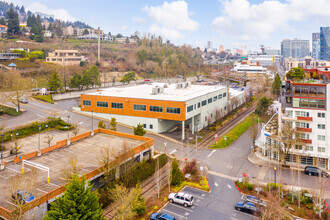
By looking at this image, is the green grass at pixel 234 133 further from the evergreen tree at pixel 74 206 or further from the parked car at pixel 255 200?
the evergreen tree at pixel 74 206

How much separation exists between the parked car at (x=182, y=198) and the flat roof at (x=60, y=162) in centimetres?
591

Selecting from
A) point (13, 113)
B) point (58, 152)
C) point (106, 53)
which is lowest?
point (58, 152)

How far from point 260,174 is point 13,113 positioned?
3546 cm

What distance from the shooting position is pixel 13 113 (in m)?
40.5

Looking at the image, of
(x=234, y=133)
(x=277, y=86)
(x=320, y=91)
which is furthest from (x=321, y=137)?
(x=277, y=86)

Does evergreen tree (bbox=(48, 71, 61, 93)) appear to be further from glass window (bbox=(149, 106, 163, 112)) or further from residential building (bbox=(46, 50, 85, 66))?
residential building (bbox=(46, 50, 85, 66))

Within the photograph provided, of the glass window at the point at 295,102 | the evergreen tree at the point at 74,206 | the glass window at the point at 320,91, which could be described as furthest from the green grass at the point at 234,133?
the evergreen tree at the point at 74,206

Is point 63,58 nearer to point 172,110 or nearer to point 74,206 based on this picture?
point 172,110

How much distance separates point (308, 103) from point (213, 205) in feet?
53.5

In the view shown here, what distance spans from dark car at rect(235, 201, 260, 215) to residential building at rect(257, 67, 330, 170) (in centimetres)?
1018

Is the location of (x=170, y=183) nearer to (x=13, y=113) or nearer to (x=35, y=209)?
(x=35, y=209)

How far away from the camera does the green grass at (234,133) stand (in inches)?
1397

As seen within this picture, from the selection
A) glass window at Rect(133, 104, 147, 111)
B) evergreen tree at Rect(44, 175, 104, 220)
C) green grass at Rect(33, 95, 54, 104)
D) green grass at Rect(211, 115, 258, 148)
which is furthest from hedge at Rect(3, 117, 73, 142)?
green grass at Rect(211, 115, 258, 148)

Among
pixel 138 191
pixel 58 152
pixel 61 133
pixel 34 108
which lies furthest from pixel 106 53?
pixel 138 191
